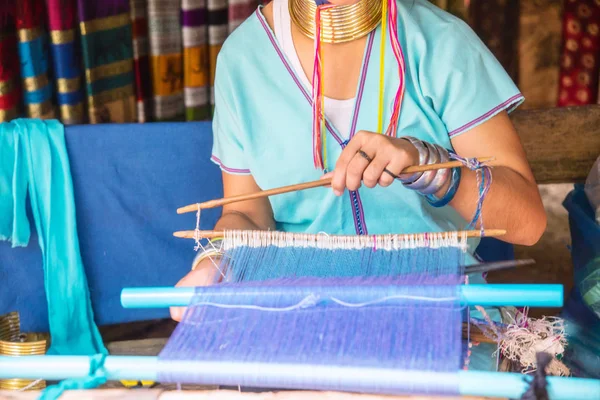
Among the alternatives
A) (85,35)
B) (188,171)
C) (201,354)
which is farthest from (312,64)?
(85,35)

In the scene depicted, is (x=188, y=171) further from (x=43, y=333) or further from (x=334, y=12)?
(x=334, y=12)

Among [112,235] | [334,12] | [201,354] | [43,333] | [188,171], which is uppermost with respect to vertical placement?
[334,12]

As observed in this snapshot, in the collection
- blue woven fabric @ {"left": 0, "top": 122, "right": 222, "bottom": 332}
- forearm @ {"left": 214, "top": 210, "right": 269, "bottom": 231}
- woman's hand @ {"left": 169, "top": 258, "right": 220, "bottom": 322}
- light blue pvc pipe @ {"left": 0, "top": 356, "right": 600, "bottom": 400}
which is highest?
light blue pvc pipe @ {"left": 0, "top": 356, "right": 600, "bottom": 400}

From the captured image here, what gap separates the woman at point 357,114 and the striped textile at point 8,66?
3.25 feet

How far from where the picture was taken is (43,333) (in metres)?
2.45

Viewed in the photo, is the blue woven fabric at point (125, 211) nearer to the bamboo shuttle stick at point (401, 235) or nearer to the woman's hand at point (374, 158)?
the bamboo shuttle stick at point (401, 235)

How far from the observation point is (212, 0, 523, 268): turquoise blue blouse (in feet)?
5.68

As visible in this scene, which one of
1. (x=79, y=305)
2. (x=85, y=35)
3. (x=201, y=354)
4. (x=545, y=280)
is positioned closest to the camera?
(x=201, y=354)

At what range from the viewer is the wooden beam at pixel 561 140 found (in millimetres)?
2504

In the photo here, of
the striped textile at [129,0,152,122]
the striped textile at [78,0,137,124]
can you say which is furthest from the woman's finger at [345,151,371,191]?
the striped textile at [129,0,152,122]

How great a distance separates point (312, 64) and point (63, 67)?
1.21 metres

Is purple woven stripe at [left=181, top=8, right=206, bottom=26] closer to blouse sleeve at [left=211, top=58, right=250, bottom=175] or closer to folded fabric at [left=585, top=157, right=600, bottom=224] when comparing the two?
blouse sleeve at [left=211, top=58, right=250, bottom=175]

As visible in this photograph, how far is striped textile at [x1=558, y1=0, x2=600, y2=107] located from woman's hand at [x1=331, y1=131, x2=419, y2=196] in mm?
2154

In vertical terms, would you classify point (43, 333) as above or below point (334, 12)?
below
